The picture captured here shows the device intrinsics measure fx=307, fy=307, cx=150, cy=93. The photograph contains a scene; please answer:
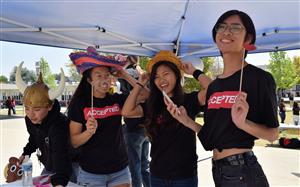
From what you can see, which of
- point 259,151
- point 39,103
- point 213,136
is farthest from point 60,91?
point 259,151

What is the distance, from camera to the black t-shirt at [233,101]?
1488 millimetres

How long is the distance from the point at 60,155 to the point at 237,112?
1237 millimetres

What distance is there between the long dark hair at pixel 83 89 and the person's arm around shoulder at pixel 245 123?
4.23 feet

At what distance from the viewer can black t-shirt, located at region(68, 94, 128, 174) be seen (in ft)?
7.43

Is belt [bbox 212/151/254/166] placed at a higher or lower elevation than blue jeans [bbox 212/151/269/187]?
higher

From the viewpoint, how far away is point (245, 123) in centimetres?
142

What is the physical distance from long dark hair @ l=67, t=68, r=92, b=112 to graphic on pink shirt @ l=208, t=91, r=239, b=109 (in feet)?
3.52

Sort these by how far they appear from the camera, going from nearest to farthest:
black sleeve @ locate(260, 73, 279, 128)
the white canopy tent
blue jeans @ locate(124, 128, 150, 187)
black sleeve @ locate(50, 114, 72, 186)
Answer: black sleeve @ locate(260, 73, 279, 128)
black sleeve @ locate(50, 114, 72, 186)
the white canopy tent
blue jeans @ locate(124, 128, 150, 187)

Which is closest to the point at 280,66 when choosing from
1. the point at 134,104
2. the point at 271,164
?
the point at 271,164

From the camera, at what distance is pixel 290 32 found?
4.02 metres

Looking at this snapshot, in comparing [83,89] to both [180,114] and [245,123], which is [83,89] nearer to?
[180,114]

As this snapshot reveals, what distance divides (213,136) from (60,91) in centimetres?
117

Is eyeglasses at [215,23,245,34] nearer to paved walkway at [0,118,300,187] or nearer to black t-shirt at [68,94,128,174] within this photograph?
black t-shirt at [68,94,128,174]

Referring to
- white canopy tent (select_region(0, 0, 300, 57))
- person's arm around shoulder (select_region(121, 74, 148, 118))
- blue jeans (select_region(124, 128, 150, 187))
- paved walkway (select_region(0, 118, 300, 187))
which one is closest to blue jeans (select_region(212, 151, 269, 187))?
person's arm around shoulder (select_region(121, 74, 148, 118))
